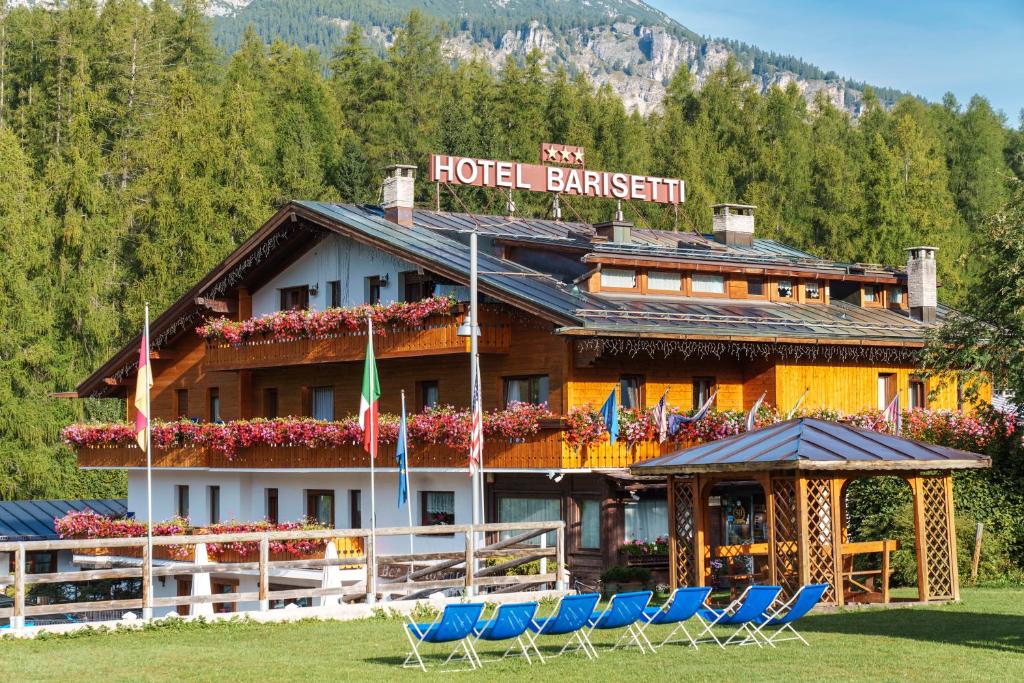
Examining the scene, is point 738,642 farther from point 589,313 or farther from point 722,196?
point 722,196

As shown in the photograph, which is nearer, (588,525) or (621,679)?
(621,679)

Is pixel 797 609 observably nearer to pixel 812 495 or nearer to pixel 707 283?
pixel 812 495

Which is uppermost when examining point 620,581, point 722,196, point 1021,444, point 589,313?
point 722,196

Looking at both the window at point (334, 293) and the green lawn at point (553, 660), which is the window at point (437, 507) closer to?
the window at point (334, 293)

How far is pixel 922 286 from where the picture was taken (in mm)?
42406

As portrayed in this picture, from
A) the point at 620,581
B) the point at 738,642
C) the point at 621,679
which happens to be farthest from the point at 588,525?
the point at 621,679

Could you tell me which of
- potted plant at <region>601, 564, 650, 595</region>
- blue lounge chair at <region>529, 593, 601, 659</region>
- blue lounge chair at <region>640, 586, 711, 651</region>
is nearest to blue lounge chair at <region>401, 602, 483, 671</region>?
blue lounge chair at <region>529, 593, 601, 659</region>

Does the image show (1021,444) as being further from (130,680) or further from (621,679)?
(130,680)

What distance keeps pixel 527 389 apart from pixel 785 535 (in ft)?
39.2

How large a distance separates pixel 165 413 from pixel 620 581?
20.3 m

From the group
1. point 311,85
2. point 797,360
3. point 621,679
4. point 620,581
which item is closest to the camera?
point 621,679

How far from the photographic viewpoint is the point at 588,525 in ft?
112

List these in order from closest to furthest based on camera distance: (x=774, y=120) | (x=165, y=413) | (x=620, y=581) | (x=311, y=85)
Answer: (x=620, y=581)
(x=165, y=413)
(x=311, y=85)
(x=774, y=120)

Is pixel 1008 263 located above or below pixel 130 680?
above
